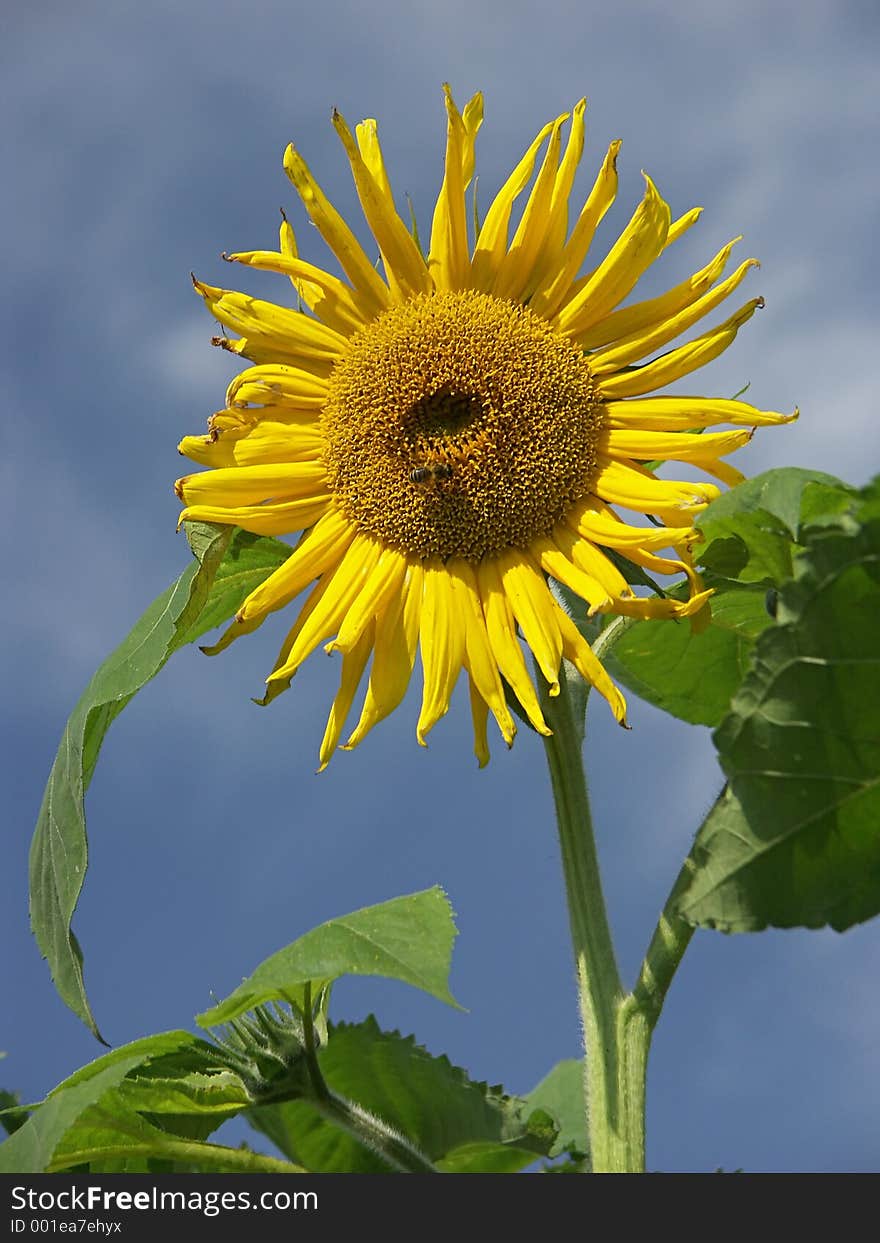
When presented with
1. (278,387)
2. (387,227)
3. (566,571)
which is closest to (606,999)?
(566,571)

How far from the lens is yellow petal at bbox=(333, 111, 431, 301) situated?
288 centimetres

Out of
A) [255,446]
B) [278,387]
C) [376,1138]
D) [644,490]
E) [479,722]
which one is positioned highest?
[278,387]

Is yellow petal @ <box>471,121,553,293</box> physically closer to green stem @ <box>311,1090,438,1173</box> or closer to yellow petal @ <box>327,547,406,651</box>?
yellow petal @ <box>327,547,406,651</box>

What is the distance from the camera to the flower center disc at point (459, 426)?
2.85 metres

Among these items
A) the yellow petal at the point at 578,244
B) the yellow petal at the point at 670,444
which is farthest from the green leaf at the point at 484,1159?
the yellow petal at the point at 578,244

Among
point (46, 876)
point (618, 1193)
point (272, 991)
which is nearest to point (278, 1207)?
point (272, 991)

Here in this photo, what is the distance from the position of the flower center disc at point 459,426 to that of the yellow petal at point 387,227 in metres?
0.06

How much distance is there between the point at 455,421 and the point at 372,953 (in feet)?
3.72

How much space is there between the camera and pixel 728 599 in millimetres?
2914

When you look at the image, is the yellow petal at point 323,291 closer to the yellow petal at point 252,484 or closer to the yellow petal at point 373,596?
the yellow petal at point 252,484

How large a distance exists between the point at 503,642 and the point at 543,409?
49 cm

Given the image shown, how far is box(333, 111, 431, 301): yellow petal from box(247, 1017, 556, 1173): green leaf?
1664 mm

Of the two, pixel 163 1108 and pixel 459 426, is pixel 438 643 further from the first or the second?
pixel 163 1108

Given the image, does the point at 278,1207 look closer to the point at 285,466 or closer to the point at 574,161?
the point at 285,466
